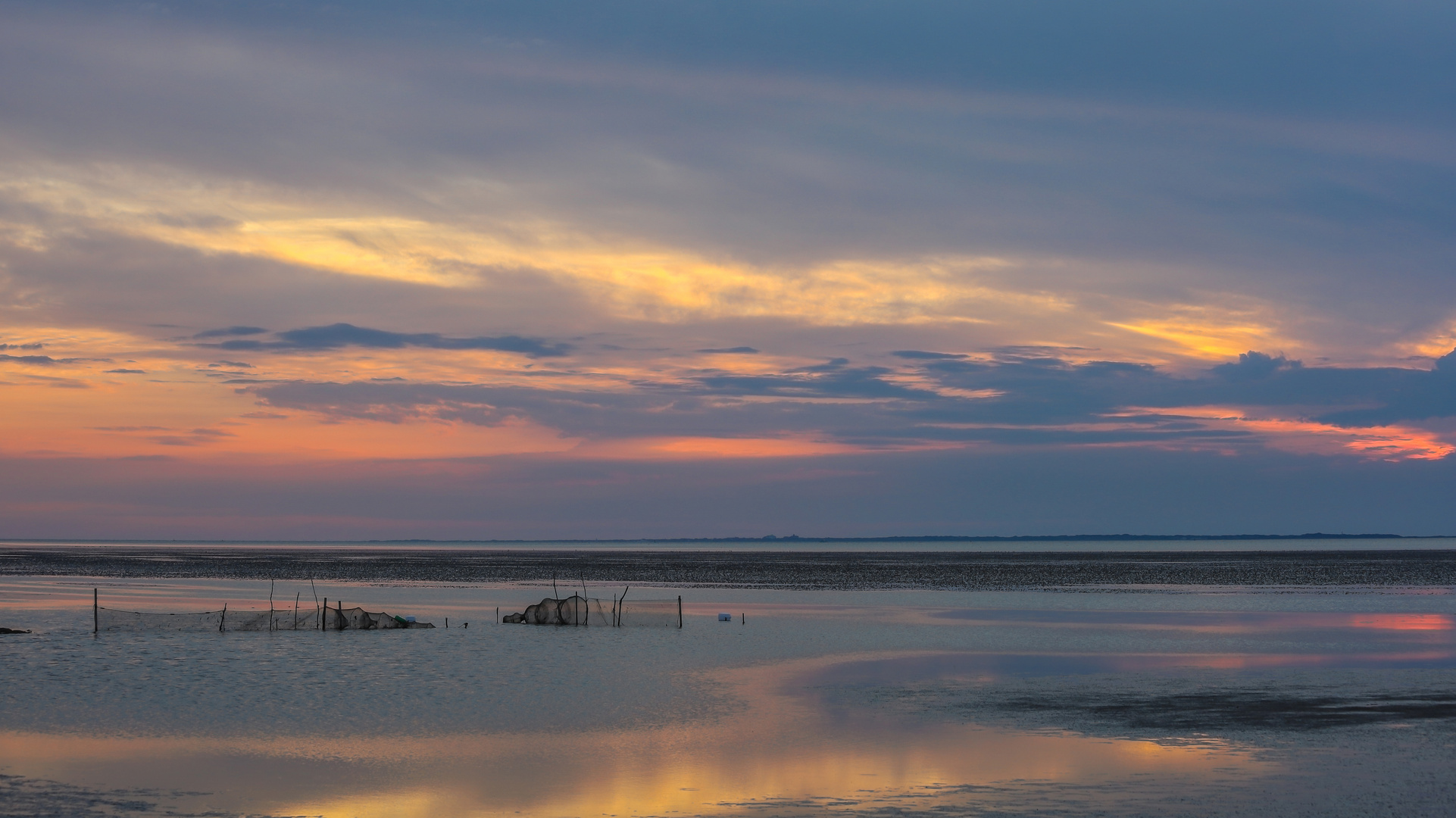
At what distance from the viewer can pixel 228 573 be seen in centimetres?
9825

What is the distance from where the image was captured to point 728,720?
76.2ft

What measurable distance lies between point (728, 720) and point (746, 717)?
0.49m

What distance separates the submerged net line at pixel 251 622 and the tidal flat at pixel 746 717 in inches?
39.5

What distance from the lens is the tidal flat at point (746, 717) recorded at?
635 inches

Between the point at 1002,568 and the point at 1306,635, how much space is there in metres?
75.4

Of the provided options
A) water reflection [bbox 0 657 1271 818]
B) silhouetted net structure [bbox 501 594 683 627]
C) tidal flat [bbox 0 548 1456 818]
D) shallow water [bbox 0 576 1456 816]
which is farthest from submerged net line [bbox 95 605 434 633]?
water reflection [bbox 0 657 1271 818]

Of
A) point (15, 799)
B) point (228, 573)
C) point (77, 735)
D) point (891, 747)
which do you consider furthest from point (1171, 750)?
point (228, 573)

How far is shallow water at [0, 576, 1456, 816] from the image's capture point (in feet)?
53.1

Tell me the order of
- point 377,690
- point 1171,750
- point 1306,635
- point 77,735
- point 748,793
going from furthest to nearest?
point 1306,635 → point 377,690 → point 77,735 → point 1171,750 → point 748,793

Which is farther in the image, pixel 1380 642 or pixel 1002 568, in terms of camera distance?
pixel 1002 568

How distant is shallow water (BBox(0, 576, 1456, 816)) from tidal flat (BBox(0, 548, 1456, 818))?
0.10 meters

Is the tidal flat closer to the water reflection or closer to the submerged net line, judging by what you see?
the water reflection

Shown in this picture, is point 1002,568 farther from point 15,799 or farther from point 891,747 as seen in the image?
point 15,799

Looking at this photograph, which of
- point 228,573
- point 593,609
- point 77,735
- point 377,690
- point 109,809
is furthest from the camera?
point 228,573
